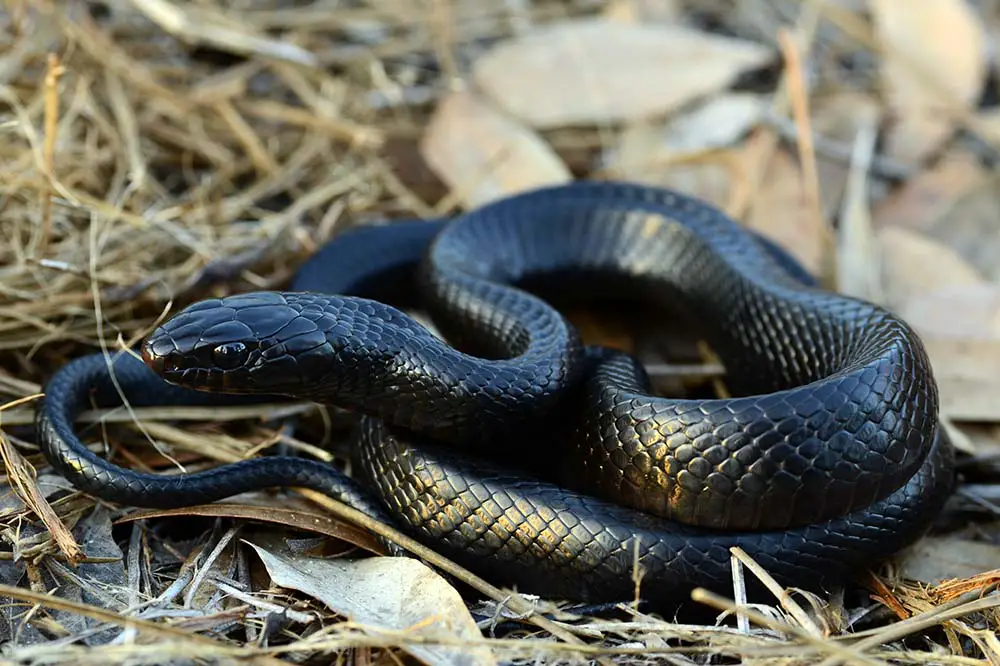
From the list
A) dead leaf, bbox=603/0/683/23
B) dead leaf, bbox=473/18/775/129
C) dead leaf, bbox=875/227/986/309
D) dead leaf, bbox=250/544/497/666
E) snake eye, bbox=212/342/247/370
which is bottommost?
dead leaf, bbox=250/544/497/666

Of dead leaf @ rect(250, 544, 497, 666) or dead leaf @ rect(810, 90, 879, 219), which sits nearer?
dead leaf @ rect(250, 544, 497, 666)

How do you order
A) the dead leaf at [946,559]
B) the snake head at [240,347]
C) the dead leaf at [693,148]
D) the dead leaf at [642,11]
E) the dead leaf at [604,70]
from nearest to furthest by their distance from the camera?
the snake head at [240,347], the dead leaf at [946,559], the dead leaf at [693,148], the dead leaf at [604,70], the dead leaf at [642,11]

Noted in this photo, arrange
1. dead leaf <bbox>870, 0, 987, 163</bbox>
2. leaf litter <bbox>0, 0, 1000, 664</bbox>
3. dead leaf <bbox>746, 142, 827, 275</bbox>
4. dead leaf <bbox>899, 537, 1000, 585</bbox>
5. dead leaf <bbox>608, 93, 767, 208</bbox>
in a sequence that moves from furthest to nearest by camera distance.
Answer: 1. dead leaf <bbox>870, 0, 987, 163</bbox>
2. dead leaf <bbox>608, 93, 767, 208</bbox>
3. dead leaf <bbox>746, 142, 827, 275</bbox>
4. dead leaf <bbox>899, 537, 1000, 585</bbox>
5. leaf litter <bbox>0, 0, 1000, 664</bbox>

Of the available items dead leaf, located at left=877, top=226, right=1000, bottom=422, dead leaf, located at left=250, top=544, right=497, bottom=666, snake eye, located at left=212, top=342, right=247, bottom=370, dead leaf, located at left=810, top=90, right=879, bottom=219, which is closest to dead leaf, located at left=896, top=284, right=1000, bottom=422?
dead leaf, located at left=877, top=226, right=1000, bottom=422


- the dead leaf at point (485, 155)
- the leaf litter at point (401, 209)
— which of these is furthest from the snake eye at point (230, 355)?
the dead leaf at point (485, 155)

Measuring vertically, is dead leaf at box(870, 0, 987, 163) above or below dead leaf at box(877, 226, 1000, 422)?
above

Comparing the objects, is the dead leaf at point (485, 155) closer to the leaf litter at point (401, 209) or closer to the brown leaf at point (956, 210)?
the leaf litter at point (401, 209)

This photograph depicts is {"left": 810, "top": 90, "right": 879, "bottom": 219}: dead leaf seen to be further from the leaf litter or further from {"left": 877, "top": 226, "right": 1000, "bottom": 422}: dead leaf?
{"left": 877, "top": 226, "right": 1000, "bottom": 422}: dead leaf

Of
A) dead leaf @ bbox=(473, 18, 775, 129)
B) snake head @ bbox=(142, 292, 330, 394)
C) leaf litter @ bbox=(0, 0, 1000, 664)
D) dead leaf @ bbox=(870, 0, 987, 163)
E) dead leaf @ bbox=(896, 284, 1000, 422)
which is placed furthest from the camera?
dead leaf @ bbox=(870, 0, 987, 163)

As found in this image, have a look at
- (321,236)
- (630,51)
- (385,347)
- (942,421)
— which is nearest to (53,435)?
(385,347)
